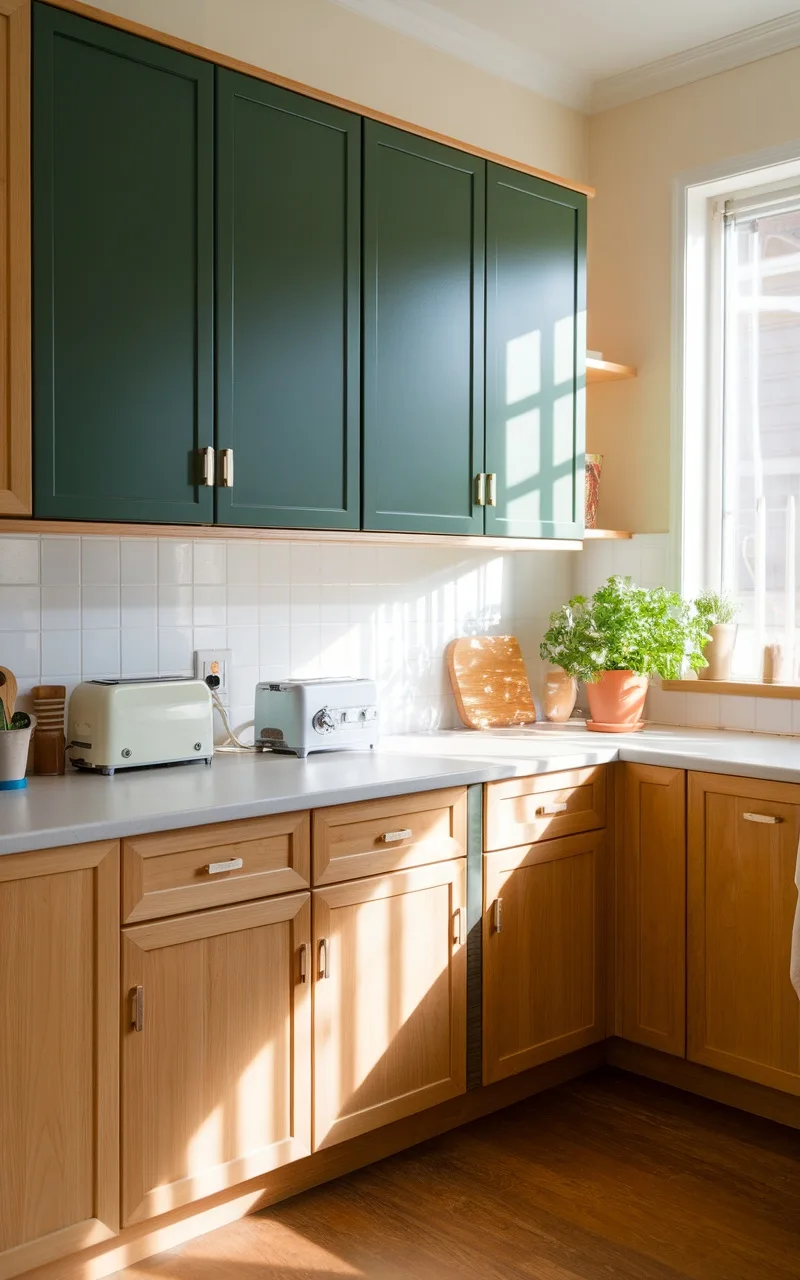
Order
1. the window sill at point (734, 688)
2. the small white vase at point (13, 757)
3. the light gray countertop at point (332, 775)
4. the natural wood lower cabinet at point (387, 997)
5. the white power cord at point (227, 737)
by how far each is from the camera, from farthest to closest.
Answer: the window sill at point (734, 688)
the white power cord at point (227, 737)
the natural wood lower cabinet at point (387, 997)
the small white vase at point (13, 757)
the light gray countertop at point (332, 775)

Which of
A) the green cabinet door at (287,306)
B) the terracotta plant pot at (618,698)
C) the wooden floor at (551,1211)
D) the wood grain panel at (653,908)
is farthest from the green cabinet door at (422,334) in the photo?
the wooden floor at (551,1211)

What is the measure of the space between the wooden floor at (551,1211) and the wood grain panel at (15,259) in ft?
4.89

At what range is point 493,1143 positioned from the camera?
267cm

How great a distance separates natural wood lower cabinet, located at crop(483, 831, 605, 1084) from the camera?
271 cm

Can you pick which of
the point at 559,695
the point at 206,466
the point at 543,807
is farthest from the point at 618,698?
the point at 206,466

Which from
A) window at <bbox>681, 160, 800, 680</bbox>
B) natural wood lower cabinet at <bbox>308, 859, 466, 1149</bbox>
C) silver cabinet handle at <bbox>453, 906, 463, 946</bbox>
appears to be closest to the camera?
natural wood lower cabinet at <bbox>308, 859, 466, 1149</bbox>

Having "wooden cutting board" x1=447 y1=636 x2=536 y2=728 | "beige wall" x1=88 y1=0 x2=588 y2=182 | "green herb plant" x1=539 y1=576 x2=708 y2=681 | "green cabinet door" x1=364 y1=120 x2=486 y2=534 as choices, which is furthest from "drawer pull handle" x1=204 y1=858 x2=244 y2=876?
"beige wall" x1=88 y1=0 x2=588 y2=182

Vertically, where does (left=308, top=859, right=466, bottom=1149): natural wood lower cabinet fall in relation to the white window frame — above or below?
below

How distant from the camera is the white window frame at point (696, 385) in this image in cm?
351

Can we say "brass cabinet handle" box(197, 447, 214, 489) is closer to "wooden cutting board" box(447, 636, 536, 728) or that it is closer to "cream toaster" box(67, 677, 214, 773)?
"cream toaster" box(67, 677, 214, 773)

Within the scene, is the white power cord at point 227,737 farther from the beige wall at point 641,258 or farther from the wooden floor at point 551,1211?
the beige wall at point 641,258

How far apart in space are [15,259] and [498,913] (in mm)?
1720

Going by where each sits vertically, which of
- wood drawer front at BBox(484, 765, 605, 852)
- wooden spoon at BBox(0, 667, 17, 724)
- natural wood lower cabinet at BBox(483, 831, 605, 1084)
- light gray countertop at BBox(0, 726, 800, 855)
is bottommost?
natural wood lower cabinet at BBox(483, 831, 605, 1084)

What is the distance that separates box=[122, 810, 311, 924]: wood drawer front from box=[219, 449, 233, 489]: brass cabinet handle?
0.71m
